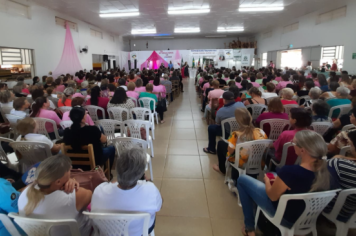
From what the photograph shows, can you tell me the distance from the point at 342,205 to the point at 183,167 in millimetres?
2008

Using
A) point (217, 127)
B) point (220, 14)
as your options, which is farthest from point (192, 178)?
point (220, 14)

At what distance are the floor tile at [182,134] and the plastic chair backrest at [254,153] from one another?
211 cm

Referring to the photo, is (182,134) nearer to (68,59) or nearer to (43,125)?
(43,125)

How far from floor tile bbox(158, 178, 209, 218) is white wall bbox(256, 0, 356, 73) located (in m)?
7.49

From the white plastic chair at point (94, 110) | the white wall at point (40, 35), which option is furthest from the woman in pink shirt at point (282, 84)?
the white wall at point (40, 35)

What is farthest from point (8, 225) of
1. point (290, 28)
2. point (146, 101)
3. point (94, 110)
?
point (290, 28)

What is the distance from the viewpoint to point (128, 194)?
1.35 meters

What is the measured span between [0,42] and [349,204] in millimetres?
7883

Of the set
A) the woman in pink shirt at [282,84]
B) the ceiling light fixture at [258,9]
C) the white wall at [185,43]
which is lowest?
the woman in pink shirt at [282,84]

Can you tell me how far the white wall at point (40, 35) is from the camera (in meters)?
6.46

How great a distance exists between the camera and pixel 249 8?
333 inches

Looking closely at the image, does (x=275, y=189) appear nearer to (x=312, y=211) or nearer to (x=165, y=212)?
(x=312, y=211)

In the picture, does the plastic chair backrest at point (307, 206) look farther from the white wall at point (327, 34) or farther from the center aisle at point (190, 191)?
the white wall at point (327, 34)

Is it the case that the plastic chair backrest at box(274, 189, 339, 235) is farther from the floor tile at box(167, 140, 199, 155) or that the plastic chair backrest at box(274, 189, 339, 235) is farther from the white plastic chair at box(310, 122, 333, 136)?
the floor tile at box(167, 140, 199, 155)
